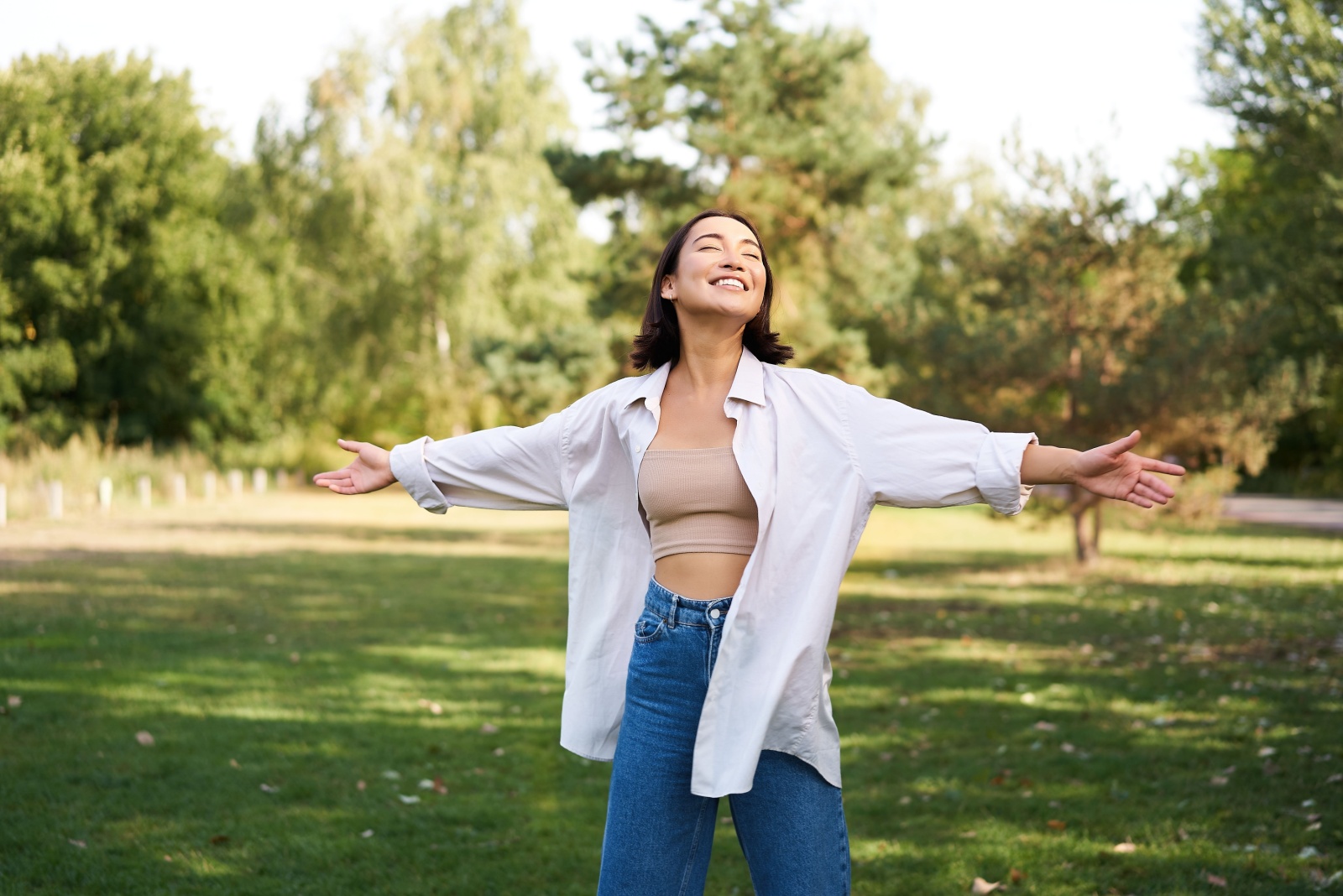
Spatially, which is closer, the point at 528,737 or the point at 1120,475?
the point at 1120,475

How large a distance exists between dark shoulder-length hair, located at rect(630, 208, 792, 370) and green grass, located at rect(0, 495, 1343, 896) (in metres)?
2.68

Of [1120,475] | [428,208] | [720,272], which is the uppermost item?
[428,208]

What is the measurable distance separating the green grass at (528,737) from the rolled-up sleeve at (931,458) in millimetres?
2649

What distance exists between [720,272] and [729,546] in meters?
0.71

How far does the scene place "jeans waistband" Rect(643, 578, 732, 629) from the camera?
9.45 ft

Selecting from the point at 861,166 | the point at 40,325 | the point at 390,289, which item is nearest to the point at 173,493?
the point at 40,325

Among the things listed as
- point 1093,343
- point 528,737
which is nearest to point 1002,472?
point 528,737

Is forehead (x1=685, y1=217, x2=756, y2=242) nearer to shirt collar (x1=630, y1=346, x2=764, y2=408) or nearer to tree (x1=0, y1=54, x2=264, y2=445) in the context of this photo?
shirt collar (x1=630, y1=346, x2=764, y2=408)

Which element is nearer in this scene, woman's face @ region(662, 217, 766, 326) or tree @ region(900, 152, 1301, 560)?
woman's face @ region(662, 217, 766, 326)

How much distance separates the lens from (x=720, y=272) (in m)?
3.08

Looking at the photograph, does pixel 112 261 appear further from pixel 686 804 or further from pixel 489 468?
pixel 686 804

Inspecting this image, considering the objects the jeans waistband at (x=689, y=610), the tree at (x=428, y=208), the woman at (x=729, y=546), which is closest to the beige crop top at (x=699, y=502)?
the woman at (x=729, y=546)

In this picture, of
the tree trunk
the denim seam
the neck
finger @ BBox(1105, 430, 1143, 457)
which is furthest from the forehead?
the tree trunk

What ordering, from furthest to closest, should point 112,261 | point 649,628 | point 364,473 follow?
1. point 112,261
2. point 364,473
3. point 649,628
